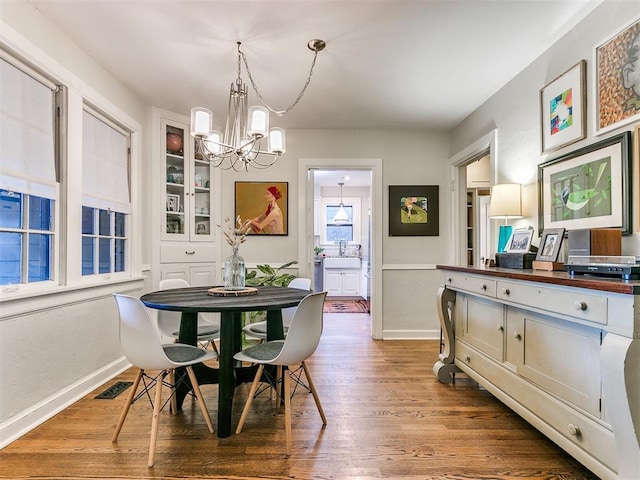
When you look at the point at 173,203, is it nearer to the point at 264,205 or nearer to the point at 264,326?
the point at 264,205

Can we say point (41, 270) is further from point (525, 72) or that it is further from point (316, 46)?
point (525, 72)

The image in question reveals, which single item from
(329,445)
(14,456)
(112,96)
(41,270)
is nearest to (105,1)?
(112,96)

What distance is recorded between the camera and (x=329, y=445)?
1.92m

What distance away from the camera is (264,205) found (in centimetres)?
428

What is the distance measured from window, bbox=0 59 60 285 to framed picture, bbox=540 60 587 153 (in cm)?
332

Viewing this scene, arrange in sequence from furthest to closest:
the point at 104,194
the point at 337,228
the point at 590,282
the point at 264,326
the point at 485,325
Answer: the point at 337,228, the point at 104,194, the point at 264,326, the point at 485,325, the point at 590,282

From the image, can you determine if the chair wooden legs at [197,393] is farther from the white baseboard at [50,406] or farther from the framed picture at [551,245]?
the framed picture at [551,245]

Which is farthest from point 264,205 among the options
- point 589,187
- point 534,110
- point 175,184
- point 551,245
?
point 589,187

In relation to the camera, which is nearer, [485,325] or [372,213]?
[485,325]

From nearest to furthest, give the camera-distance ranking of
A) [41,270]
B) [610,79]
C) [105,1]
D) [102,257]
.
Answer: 1. [610,79]
2. [105,1]
3. [41,270]
4. [102,257]

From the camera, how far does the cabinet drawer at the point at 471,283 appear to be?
7.24 ft

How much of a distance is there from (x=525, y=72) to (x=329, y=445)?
2978 millimetres

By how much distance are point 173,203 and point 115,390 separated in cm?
191

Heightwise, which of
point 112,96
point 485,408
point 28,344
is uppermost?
point 112,96
